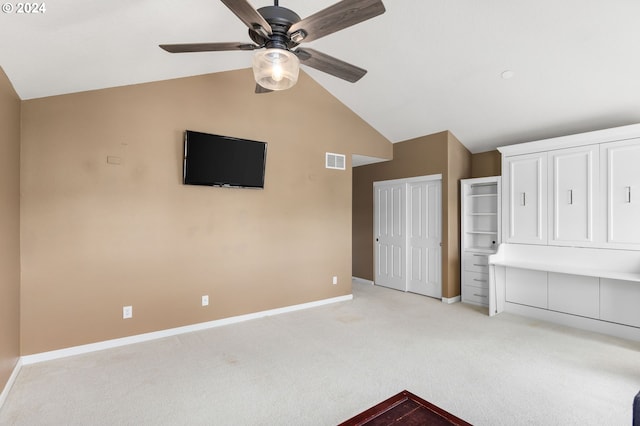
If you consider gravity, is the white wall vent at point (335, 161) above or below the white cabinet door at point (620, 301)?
above

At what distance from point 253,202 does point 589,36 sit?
3774 mm

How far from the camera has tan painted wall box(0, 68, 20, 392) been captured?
7.91 ft

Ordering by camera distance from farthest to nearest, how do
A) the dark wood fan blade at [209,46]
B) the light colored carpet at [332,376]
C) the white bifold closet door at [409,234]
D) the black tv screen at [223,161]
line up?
Answer: the white bifold closet door at [409,234] < the black tv screen at [223,161] < the light colored carpet at [332,376] < the dark wood fan blade at [209,46]

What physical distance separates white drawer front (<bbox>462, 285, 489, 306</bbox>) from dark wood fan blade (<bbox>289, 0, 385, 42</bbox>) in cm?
436

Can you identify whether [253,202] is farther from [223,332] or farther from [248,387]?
[248,387]

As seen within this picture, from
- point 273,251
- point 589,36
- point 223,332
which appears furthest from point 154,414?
point 589,36

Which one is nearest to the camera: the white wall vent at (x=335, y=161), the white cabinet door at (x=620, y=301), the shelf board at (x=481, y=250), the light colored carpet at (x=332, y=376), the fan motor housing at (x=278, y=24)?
the fan motor housing at (x=278, y=24)

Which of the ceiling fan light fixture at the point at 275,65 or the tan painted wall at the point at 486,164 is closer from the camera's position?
the ceiling fan light fixture at the point at 275,65

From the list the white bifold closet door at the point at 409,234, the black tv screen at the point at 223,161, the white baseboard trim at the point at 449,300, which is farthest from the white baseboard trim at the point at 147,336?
the white baseboard trim at the point at 449,300

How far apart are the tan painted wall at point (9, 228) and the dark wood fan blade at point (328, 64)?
2.23m

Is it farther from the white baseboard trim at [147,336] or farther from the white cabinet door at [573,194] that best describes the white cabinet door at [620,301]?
the white baseboard trim at [147,336]

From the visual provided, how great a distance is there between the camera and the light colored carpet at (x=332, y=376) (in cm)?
221

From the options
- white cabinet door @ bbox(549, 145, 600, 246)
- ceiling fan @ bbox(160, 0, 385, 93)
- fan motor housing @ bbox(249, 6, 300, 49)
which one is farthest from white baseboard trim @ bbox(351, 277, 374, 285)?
fan motor housing @ bbox(249, 6, 300, 49)

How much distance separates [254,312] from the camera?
424cm
